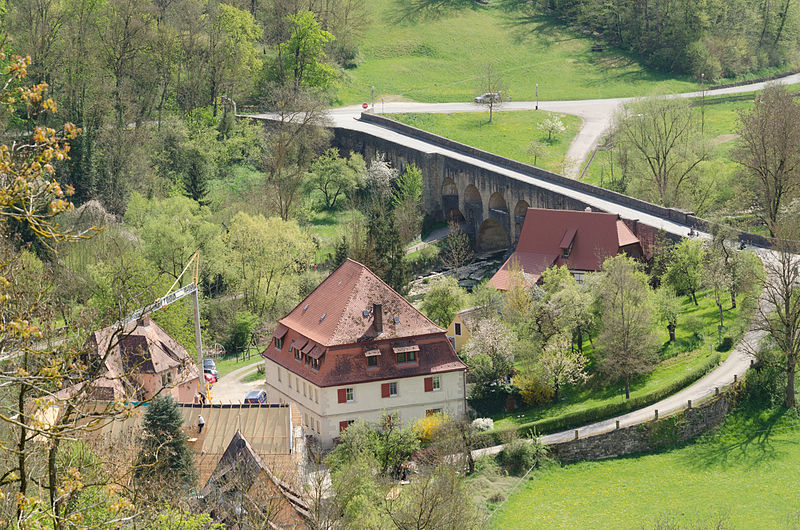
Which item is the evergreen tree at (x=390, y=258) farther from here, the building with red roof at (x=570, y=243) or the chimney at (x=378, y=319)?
the chimney at (x=378, y=319)

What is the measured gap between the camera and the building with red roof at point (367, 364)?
187 feet

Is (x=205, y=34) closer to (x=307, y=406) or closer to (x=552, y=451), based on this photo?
(x=307, y=406)

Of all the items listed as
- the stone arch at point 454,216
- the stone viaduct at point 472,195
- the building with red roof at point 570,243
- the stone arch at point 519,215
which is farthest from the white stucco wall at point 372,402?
the stone arch at point 454,216

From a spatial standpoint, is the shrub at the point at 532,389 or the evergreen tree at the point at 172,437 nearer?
the evergreen tree at the point at 172,437

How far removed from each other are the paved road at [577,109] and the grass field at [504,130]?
1201mm

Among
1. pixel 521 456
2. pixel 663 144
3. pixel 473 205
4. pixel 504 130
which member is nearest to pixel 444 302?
pixel 521 456

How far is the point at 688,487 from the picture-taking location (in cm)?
5138

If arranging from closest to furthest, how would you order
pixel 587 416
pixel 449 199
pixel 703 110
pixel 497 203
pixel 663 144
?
pixel 587 416 < pixel 497 203 < pixel 663 144 < pixel 449 199 < pixel 703 110

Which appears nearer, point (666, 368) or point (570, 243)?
point (666, 368)

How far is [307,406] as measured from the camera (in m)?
58.4

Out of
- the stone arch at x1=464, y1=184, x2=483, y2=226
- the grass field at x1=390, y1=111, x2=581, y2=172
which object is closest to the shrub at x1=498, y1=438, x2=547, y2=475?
the stone arch at x1=464, y1=184, x2=483, y2=226

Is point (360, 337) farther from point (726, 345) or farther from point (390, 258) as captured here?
point (726, 345)

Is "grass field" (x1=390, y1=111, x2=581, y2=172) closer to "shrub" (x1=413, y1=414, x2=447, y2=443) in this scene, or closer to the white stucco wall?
the white stucco wall

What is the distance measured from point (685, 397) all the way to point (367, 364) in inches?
656
